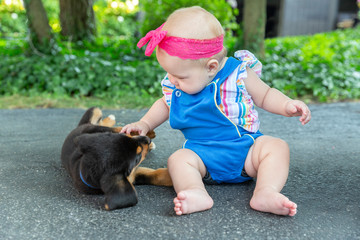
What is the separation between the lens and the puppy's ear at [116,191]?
62.6 inches

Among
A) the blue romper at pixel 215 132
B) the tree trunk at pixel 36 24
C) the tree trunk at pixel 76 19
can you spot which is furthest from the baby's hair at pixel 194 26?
the tree trunk at pixel 76 19

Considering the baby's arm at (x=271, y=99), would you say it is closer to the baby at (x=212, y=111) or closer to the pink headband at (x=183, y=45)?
the baby at (x=212, y=111)

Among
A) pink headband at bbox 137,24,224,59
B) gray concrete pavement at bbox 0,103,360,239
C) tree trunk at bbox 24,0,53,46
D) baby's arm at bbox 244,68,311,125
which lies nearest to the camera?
gray concrete pavement at bbox 0,103,360,239

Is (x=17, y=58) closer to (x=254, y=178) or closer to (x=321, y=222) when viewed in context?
(x=254, y=178)

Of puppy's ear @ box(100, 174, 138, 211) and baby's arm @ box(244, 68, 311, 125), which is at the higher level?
baby's arm @ box(244, 68, 311, 125)

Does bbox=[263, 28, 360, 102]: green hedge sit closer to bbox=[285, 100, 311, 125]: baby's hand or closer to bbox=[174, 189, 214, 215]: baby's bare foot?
bbox=[285, 100, 311, 125]: baby's hand

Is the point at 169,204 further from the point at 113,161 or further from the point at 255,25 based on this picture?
the point at 255,25

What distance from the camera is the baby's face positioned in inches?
69.4

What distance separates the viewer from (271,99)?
194cm

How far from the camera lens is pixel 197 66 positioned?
179cm

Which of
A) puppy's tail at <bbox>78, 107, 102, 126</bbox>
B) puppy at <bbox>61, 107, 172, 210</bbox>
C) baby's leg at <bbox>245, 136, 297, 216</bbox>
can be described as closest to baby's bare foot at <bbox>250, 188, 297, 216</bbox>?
baby's leg at <bbox>245, 136, 297, 216</bbox>

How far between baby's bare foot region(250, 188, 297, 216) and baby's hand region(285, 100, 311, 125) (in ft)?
1.29

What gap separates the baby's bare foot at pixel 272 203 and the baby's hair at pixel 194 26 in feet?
2.22

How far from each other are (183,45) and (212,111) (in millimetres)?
386
